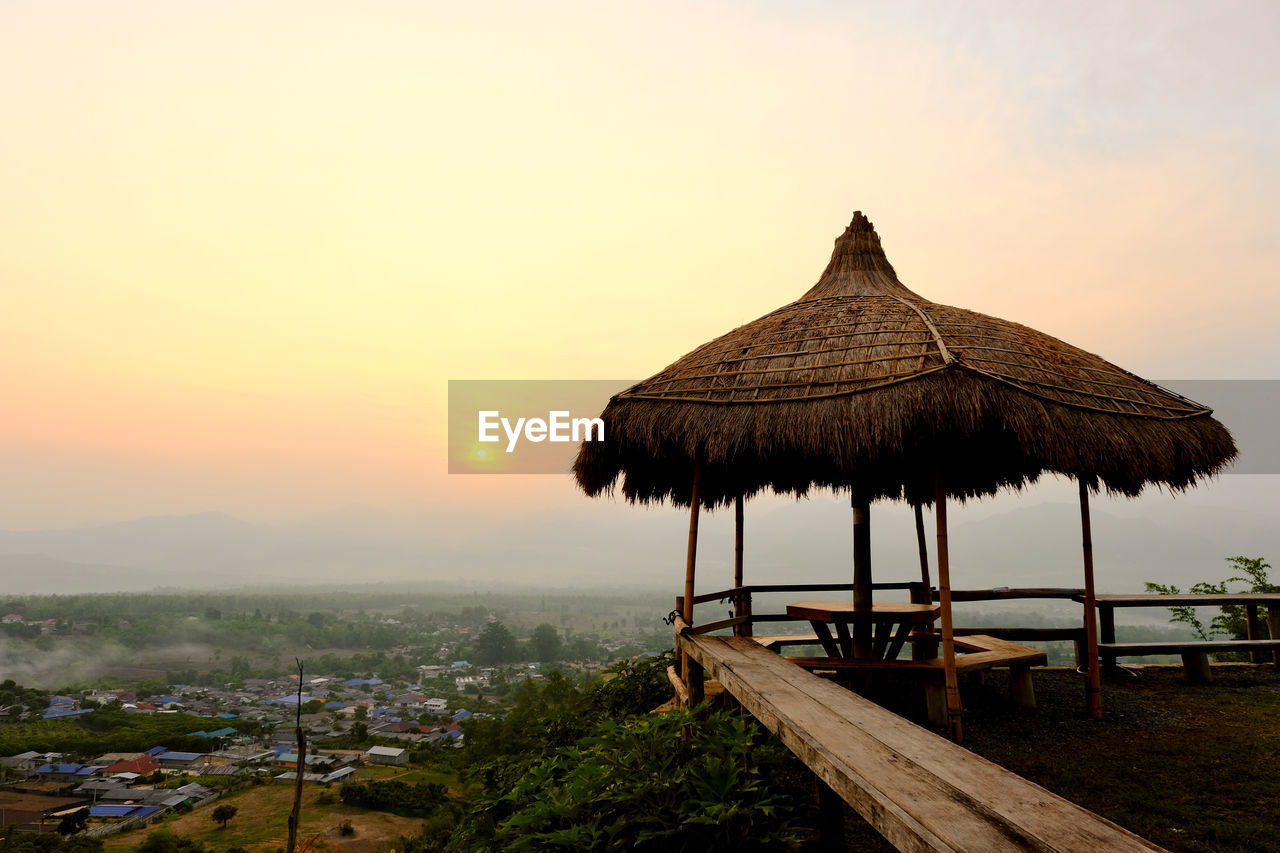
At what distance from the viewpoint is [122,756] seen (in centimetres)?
4069

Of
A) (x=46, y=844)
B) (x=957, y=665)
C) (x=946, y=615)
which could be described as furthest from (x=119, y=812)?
(x=946, y=615)

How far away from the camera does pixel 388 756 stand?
3500 centimetres

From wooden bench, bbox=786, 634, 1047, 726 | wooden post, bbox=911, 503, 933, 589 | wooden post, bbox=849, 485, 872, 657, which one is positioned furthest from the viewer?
wooden post, bbox=911, 503, 933, 589

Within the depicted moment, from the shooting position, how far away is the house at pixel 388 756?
3469 cm

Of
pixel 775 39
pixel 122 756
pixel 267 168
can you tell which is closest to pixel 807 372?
pixel 775 39

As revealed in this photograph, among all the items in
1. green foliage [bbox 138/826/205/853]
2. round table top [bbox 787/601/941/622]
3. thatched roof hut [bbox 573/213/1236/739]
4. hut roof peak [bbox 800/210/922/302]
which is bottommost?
green foliage [bbox 138/826/205/853]

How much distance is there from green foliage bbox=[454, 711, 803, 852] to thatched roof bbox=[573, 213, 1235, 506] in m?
2.23

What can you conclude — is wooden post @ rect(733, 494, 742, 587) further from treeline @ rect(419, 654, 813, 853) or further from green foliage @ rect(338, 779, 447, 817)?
green foliage @ rect(338, 779, 447, 817)

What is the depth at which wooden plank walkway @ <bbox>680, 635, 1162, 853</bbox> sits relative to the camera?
192 cm

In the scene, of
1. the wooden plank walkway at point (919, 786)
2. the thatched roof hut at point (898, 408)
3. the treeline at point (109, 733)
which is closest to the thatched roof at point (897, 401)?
the thatched roof hut at point (898, 408)

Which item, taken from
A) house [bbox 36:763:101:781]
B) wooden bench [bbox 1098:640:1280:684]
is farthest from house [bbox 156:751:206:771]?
wooden bench [bbox 1098:640:1280:684]

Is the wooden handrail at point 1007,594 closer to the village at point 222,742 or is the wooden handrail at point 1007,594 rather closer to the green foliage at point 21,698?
the village at point 222,742

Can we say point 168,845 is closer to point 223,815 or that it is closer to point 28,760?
point 223,815

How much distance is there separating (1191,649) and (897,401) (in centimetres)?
534
